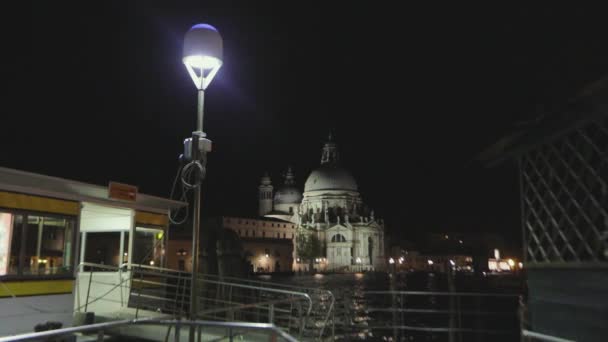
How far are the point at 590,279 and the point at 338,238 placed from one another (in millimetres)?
115708

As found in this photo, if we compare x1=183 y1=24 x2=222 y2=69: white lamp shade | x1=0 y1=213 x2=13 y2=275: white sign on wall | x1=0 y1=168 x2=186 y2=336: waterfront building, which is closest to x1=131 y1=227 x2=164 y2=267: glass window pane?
x1=0 y1=168 x2=186 y2=336: waterfront building

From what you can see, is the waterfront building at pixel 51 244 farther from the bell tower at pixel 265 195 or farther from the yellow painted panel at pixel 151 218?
the bell tower at pixel 265 195

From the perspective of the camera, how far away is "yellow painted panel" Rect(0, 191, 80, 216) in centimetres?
993

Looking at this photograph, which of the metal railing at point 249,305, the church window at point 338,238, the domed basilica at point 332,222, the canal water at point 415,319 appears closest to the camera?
the metal railing at point 249,305

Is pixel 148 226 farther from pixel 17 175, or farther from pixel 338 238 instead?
pixel 338 238

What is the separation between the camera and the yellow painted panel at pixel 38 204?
9930mm

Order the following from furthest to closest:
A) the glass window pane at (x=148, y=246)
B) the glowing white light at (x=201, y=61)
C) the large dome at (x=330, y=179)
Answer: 1. the large dome at (x=330, y=179)
2. the glass window pane at (x=148, y=246)
3. the glowing white light at (x=201, y=61)

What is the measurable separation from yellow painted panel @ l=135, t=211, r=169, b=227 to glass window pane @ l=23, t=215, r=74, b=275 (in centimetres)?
271

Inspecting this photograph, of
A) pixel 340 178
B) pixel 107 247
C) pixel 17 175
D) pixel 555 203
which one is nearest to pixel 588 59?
pixel 555 203

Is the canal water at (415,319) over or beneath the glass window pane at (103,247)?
beneath

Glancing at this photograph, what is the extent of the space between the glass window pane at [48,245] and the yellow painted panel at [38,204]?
0.60 feet

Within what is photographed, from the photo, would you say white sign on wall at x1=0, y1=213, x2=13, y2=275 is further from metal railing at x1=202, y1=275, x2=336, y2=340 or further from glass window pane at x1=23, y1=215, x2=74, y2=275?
metal railing at x1=202, y1=275, x2=336, y2=340

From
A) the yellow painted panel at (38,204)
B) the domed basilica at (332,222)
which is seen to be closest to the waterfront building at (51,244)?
the yellow painted panel at (38,204)

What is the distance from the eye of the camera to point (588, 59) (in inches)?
244
